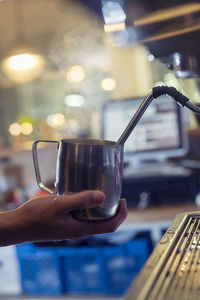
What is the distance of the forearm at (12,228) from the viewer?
23.7 inches

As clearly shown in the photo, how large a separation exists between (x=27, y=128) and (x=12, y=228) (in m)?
2.43

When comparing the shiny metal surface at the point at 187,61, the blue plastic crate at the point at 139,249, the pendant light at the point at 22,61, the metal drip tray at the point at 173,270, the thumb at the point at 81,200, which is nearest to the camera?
the metal drip tray at the point at 173,270

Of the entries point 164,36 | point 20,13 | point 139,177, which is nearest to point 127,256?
point 139,177

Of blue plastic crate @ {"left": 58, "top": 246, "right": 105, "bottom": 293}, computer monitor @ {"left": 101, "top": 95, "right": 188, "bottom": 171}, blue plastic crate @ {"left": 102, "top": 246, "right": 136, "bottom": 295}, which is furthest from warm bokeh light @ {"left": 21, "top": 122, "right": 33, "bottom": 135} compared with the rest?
blue plastic crate @ {"left": 102, "top": 246, "right": 136, "bottom": 295}

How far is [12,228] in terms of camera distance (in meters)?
0.61

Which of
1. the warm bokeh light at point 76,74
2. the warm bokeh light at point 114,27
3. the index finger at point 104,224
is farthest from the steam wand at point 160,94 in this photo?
the warm bokeh light at point 76,74

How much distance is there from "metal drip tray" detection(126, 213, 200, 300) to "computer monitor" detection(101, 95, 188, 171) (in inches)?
54.2

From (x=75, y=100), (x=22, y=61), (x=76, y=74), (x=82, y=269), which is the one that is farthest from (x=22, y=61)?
(x=82, y=269)

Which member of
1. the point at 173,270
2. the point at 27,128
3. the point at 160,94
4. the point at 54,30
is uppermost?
the point at 54,30

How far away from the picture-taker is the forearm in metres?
0.60

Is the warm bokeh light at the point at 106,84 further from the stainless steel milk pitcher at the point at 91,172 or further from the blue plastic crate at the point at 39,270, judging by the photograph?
the stainless steel milk pitcher at the point at 91,172

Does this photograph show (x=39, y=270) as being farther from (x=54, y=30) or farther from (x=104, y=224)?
(x=54, y=30)

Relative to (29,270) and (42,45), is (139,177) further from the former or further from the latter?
(42,45)

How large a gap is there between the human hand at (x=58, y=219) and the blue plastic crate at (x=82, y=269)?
137 cm
